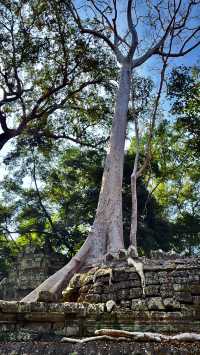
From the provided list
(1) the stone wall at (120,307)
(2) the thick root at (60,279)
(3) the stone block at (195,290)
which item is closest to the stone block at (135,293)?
(1) the stone wall at (120,307)

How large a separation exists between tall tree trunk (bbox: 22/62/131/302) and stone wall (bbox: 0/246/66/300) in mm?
5339

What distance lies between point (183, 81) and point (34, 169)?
665 centimetres

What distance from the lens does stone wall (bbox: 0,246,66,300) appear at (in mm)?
11109

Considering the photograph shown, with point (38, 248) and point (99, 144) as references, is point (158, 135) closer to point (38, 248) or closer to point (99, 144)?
point (99, 144)

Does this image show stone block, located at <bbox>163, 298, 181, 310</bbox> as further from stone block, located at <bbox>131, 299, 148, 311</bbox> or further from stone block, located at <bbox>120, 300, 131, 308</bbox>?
stone block, located at <bbox>120, 300, 131, 308</bbox>

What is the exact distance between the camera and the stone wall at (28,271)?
11109 millimetres

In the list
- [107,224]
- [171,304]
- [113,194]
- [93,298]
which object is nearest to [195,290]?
[171,304]

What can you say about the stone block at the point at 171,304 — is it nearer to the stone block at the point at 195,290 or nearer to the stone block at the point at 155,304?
the stone block at the point at 155,304

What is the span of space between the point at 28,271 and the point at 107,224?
19.8 feet

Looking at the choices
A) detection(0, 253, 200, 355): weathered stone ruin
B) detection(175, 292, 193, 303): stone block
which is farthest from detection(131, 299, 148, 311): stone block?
detection(175, 292, 193, 303): stone block

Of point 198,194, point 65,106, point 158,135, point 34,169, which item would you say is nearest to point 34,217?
point 34,169

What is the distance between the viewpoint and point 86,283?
4363 mm

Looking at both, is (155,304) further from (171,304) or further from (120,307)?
(120,307)

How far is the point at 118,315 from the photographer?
3.06m
